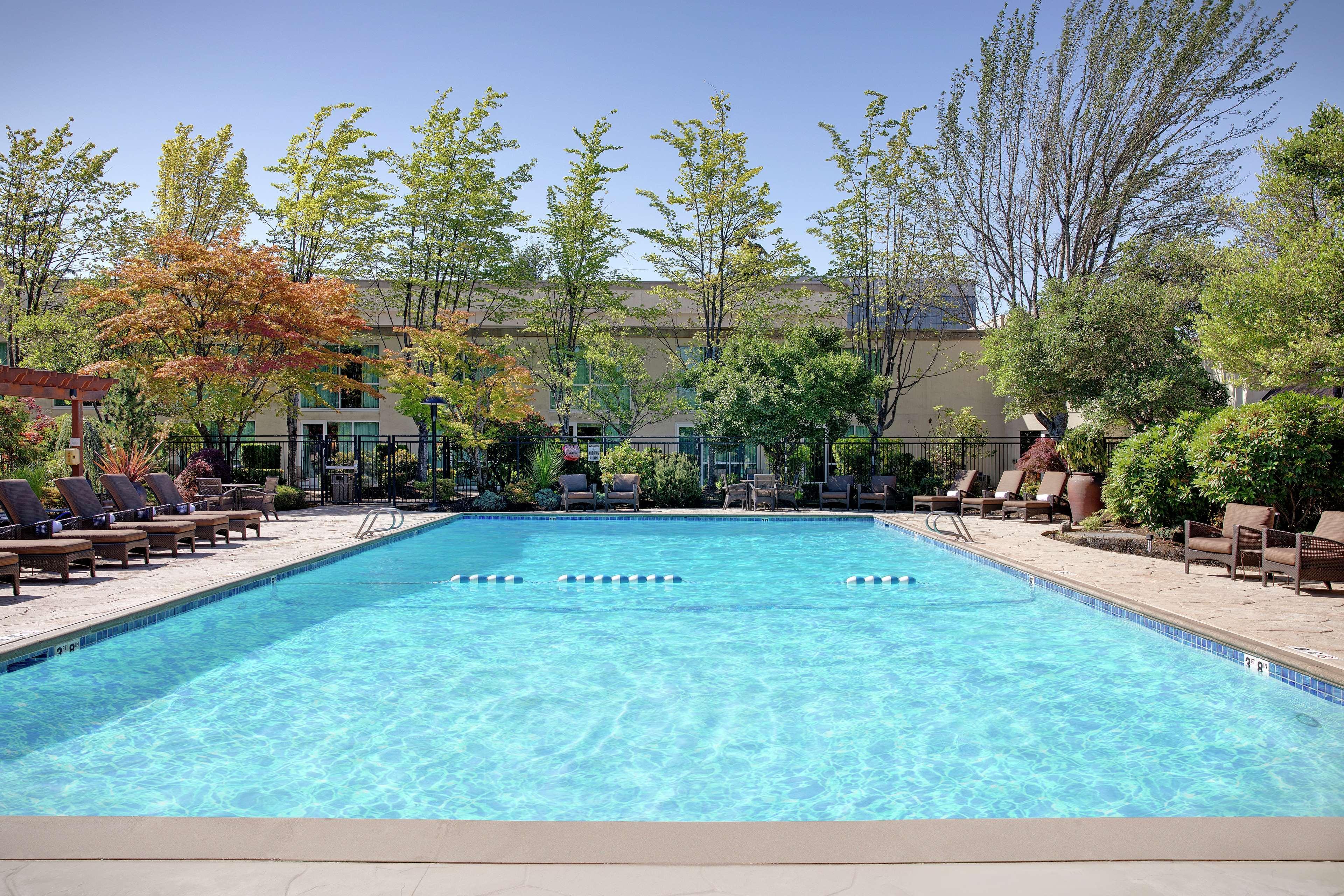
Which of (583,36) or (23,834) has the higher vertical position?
(583,36)

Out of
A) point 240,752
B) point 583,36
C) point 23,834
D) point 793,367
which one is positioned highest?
point 583,36

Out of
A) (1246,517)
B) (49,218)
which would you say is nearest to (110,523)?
(1246,517)

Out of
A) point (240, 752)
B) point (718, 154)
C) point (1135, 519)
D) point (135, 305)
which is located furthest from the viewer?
point (718, 154)

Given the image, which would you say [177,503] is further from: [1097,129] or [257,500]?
[1097,129]

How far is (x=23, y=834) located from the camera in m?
2.46

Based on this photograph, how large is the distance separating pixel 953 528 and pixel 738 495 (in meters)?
4.69

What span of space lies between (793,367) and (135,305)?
12995 millimetres

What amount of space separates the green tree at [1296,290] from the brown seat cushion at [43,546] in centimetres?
1351

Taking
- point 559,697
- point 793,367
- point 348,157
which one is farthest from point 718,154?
point 559,697

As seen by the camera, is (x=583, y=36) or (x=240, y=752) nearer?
(x=240, y=752)

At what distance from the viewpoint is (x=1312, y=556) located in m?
6.55

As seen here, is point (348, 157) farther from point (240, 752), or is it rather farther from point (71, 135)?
point (240, 752)

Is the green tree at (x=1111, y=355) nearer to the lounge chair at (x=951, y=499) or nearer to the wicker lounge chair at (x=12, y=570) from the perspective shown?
the lounge chair at (x=951, y=499)

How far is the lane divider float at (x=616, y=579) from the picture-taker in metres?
8.62
